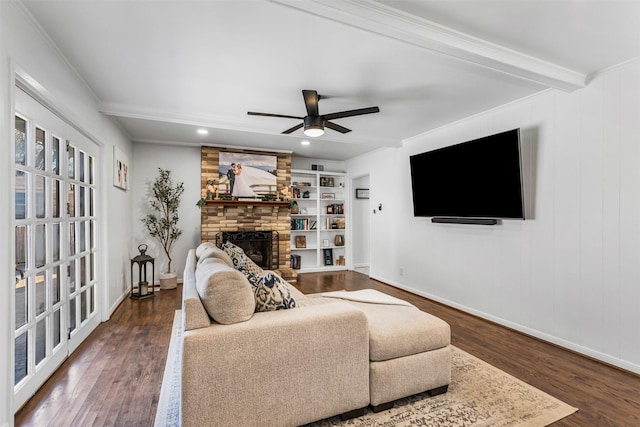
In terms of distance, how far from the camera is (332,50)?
2.33m

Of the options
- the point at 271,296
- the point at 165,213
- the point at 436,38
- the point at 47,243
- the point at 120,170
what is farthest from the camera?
the point at 165,213

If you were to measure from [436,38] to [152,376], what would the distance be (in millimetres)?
3106

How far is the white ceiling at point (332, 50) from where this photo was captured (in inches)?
74.1

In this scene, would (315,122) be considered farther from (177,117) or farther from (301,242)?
(301,242)

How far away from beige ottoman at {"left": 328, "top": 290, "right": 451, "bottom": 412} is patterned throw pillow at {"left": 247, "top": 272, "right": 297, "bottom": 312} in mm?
573

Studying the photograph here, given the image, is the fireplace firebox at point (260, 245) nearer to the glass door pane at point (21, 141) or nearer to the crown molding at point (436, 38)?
the glass door pane at point (21, 141)

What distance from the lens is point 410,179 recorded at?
4.82m

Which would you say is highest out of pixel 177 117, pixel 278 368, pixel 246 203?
pixel 177 117

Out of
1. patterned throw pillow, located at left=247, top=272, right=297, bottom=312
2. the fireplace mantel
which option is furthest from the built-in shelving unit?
patterned throw pillow, located at left=247, top=272, right=297, bottom=312

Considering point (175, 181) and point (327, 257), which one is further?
point (327, 257)

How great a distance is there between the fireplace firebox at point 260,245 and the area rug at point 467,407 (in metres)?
3.22

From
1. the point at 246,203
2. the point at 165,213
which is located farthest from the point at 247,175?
the point at 165,213

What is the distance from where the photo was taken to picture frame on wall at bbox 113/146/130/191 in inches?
152

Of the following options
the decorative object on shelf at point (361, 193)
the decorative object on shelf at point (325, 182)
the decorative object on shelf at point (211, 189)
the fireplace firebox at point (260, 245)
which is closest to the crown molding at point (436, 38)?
the decorative object on shelf at point (211, 189)
